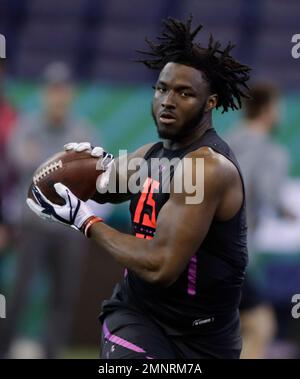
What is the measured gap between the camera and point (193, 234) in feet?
14.7

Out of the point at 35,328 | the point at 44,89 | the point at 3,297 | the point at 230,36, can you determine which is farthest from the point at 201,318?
the point at 230,36

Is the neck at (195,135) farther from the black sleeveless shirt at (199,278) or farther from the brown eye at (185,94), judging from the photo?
the brown eye at (185,94)

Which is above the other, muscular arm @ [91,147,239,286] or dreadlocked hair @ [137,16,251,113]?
dreadlocked hair @ [137,16,251,113]

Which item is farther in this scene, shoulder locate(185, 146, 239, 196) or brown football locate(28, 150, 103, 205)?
brown football locate(28, 150, 103, 205)

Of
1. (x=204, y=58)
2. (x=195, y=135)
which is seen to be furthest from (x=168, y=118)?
(x=204, y=58)

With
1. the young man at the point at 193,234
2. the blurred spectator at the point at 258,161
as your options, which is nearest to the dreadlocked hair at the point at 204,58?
the young man at the point at 193,234

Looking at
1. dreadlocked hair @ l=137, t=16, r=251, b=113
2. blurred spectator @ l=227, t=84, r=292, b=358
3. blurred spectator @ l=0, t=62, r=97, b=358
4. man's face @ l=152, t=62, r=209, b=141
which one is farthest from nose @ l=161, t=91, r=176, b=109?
blurred spectator @ l=0, t=62, r=97, b=358

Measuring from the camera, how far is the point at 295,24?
11.2 metres

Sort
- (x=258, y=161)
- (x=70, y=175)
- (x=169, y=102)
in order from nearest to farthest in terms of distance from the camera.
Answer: (x=169, y=102) → (x=70, y=175) → (x=258, y=161)

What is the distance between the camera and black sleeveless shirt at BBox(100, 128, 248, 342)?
4695 mm

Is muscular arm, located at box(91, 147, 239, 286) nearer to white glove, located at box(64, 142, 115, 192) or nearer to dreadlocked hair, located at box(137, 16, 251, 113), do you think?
dreadlocked hair, located at box(137, 16, 251, 113)

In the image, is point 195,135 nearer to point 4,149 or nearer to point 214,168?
point 214,168

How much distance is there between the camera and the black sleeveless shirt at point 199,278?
15.4 feet

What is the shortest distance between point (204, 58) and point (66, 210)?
0.98 m
